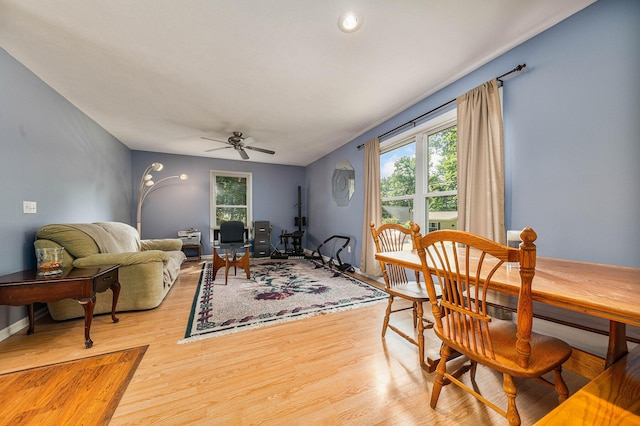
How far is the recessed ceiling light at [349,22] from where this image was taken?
1.66 meters

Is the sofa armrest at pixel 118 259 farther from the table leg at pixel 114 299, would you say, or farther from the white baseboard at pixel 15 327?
the white baseboard at pixel 15 327

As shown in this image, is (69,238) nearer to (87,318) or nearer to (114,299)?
(114,299)

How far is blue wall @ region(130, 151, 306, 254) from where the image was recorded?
5.17 metres

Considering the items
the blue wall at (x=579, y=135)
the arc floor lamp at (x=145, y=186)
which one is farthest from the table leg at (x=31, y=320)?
the blue wall at (x=579, y=135)

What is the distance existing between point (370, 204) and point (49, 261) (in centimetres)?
363

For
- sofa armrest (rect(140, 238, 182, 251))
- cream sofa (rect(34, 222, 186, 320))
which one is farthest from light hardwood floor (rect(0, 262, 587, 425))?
sofa armrest (rect(140, 238, 182, 251))

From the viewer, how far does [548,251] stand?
5.76ft

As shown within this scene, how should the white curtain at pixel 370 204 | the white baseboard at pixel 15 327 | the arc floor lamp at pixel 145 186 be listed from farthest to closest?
the arc floor lamp at pixel 145 186 → the white curtain at pixel 370 204 → the white baseboard at pixel 15 327

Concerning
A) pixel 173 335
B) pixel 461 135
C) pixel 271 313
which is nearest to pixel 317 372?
pixel 271 313

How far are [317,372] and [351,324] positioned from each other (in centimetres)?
73

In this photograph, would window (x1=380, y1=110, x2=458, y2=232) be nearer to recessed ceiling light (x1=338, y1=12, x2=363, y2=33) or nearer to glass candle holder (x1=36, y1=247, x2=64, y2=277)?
recessed ceiling light (x1=338, y1=12, x2=363, y2=33)

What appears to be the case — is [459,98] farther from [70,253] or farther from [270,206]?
[270,206]

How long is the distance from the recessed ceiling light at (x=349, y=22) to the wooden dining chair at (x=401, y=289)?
5.09 feet

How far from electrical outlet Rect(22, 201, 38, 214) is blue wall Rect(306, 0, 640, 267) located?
4.48 m
